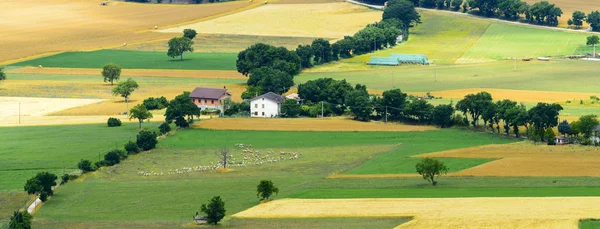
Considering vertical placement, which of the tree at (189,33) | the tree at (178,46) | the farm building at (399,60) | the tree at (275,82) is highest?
the tree at (189,33)

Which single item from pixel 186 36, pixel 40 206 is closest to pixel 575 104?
pixel 40 206

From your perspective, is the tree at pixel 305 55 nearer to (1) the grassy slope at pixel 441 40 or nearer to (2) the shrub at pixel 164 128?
(1) the grassy slope at pixel 441 40

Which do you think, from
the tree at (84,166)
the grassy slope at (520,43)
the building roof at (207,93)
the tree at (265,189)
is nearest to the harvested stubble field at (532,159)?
the tree at (265,189)

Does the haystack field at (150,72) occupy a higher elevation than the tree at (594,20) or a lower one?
lower

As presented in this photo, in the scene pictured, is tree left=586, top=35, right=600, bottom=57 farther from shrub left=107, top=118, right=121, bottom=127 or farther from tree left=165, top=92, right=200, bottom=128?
shrub left=107, top=118, right=121, bottom=127

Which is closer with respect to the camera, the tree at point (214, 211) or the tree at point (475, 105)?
the tree at point (214, 211)

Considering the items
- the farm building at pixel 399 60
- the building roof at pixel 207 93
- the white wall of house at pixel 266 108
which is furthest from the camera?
the farm building at pixel 399 60

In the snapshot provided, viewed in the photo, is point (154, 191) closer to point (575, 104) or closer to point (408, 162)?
point (408, 162)
